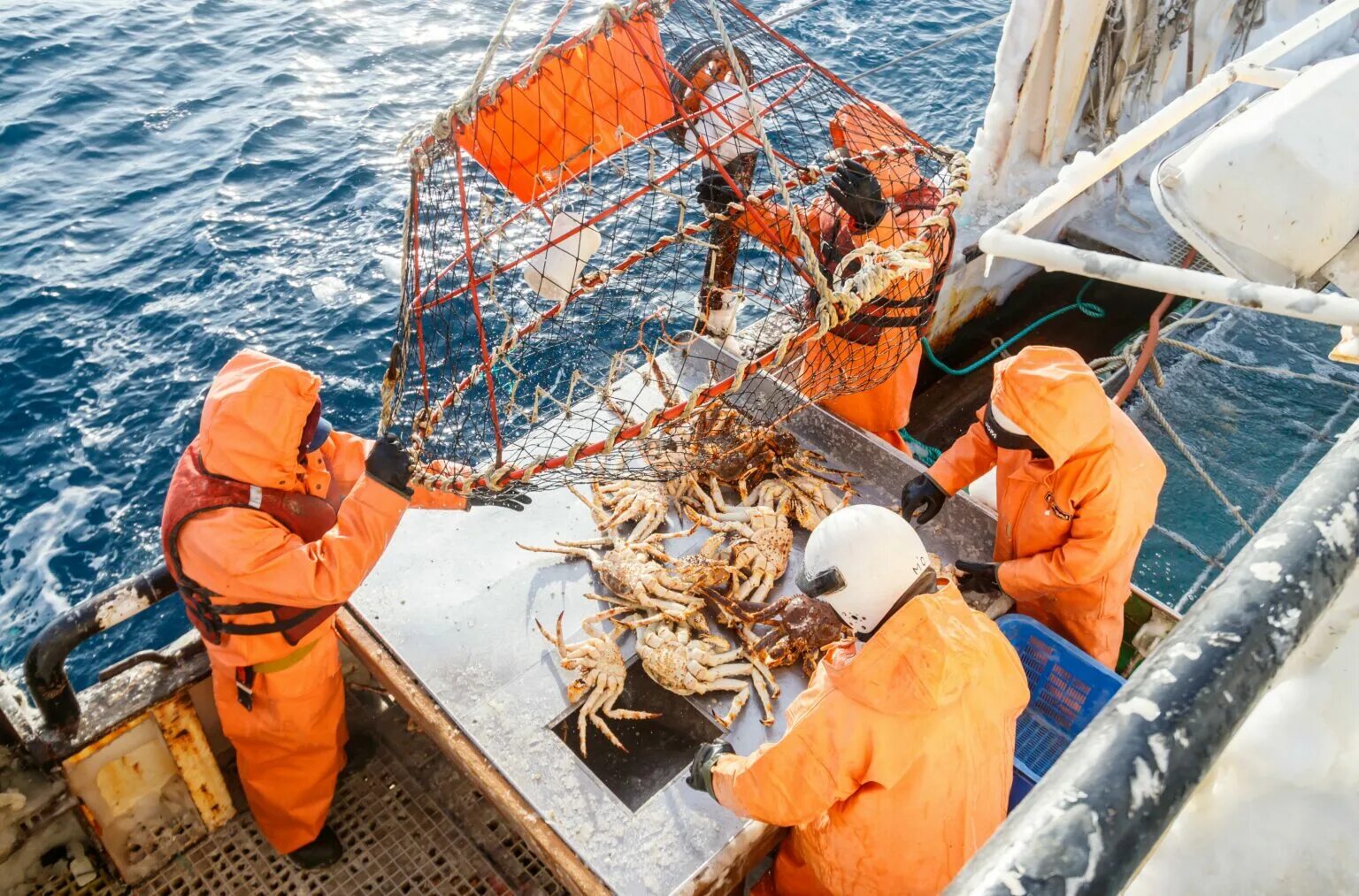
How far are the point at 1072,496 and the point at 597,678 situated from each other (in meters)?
2.21

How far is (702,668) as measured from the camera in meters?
4.02

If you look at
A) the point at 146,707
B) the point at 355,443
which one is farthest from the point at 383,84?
the point at 146,707

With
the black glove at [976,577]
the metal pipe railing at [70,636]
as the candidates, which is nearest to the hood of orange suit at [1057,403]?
the black glove at [976,577]

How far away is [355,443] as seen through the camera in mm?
4320

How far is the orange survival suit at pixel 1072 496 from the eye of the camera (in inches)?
147

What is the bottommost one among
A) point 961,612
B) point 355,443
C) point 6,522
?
point 6,522

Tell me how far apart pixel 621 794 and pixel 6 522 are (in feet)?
19.2

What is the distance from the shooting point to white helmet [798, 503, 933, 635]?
286cm

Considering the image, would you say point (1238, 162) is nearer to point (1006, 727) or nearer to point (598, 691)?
point (1006, 727)

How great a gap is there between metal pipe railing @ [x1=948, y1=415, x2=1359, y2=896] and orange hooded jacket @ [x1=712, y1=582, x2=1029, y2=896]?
1776 mm

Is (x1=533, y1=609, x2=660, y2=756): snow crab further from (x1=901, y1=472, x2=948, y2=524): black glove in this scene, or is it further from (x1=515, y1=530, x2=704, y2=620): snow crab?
(x1=901, y1=472, x2=948, y2=524): black glove

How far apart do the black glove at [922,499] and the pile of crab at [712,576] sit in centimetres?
35

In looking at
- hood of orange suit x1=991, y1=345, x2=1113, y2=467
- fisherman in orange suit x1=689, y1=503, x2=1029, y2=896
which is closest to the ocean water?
hood of orange suit x1=991, y1=345, x2=1113, y2=467

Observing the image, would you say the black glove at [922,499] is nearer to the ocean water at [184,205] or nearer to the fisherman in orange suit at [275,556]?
the fisherman in orange suit at [275,556]
